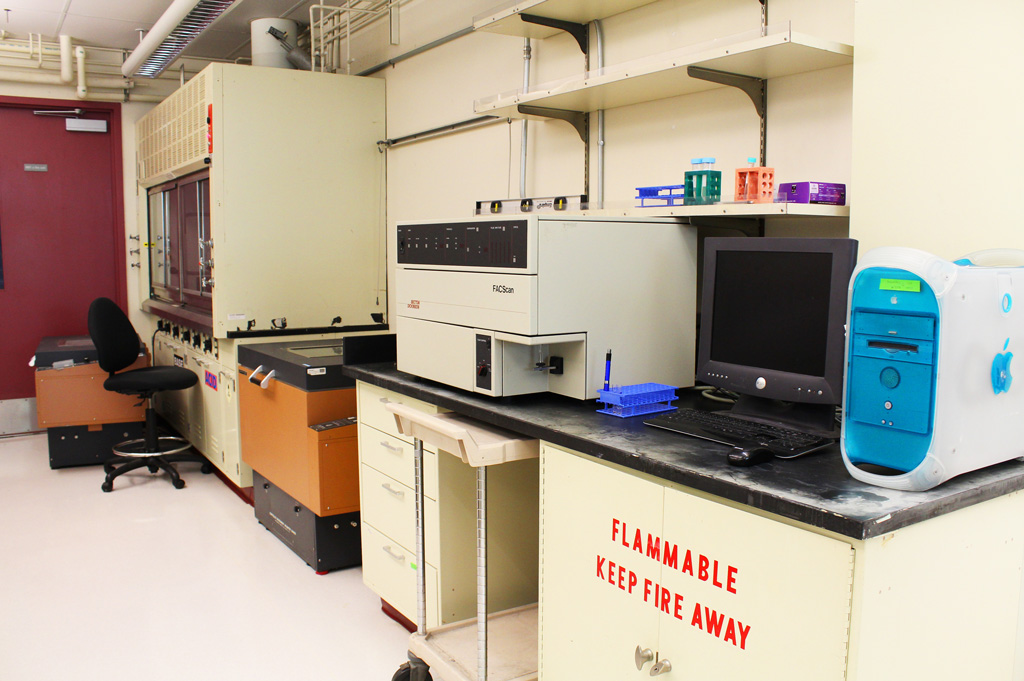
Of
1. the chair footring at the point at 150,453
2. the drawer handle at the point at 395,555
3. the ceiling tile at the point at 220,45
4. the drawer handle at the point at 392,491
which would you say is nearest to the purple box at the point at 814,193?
the drawer handle at the point at 392,491

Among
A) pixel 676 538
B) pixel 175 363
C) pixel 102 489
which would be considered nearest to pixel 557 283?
pixel 676 538

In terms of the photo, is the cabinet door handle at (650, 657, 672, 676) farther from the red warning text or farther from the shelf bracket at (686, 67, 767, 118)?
the shelf bracket at (686, 67, 767, 118)

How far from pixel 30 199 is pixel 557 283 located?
497 cm

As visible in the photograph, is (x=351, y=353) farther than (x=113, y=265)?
No

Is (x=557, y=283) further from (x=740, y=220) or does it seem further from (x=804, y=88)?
(x=804, y=88)

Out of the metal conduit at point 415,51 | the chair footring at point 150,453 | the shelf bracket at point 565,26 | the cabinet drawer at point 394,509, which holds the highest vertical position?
the metal conduit at point 415,51

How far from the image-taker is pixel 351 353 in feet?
8.97

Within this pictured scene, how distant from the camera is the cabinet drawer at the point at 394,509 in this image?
93.0 inches

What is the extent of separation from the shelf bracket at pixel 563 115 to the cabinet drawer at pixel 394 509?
129cm

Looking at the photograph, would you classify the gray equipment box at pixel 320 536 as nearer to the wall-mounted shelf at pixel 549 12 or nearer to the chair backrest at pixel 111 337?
the chair backrest at pixel 111 337


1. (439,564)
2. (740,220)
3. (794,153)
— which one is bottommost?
(439,564)

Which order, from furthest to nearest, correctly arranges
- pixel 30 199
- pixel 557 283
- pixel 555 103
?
pixel 30 199
pixel 555 103
pixel 557 283

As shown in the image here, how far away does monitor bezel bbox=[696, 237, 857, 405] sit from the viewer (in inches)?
63.5

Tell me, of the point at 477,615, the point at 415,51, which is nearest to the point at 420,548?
the point at 477,615
